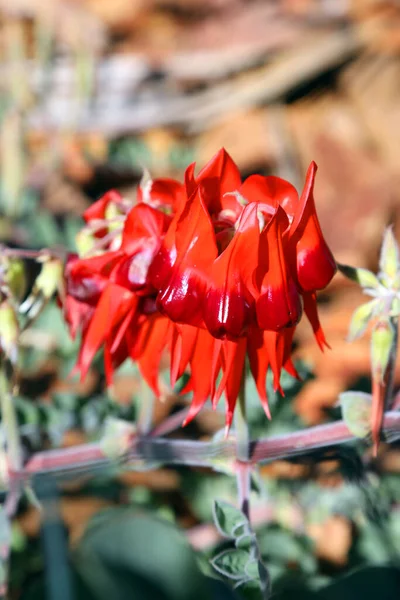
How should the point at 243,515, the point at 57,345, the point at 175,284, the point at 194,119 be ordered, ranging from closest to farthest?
the point at 175,284, the point at 243,515, the point at 57,345, the point at 194,119

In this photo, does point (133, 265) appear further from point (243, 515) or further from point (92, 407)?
point (92, 407)

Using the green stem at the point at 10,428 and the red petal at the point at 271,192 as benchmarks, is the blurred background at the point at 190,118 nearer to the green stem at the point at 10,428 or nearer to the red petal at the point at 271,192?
the green stem at the point at 10,428

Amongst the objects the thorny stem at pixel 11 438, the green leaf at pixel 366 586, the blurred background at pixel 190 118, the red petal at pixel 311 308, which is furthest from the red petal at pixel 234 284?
the blurred background at pixel 190 118

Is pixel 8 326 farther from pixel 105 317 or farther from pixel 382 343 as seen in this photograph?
pixel 382 343

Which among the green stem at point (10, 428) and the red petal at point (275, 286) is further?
the green stem at point (10, 428)

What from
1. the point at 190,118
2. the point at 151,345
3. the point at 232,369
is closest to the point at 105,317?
the point at 151,345

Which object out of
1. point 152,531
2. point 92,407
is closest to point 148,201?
point 92,407
